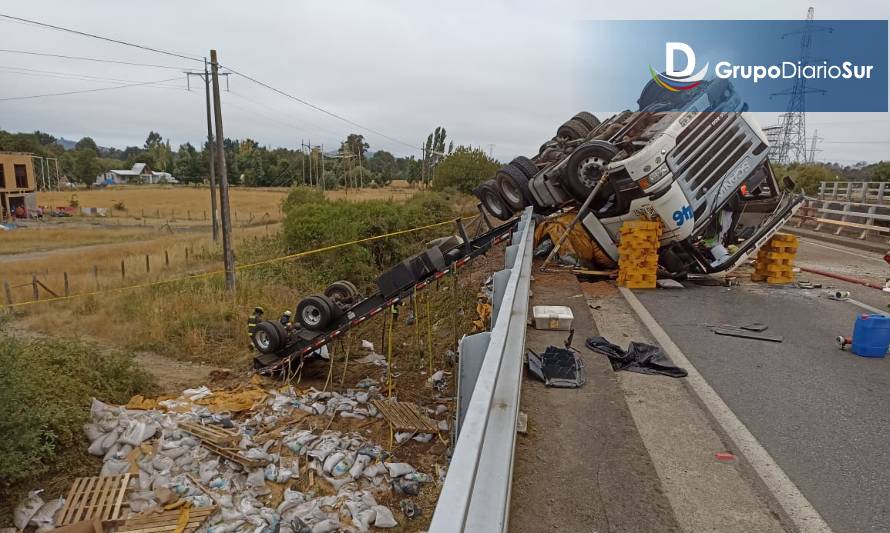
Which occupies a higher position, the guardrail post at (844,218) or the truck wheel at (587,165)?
the truck wheel at (587,165)

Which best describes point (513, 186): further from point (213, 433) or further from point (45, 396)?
point (45, 396)

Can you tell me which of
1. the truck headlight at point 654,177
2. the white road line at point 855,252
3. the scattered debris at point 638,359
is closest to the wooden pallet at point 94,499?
the scattered debris at point 638,359

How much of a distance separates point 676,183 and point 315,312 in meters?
6.20

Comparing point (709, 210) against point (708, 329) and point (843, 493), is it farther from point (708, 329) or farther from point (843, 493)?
point (843, 493)

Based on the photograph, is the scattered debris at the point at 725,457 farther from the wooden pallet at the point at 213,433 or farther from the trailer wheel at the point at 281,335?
the trailer wheel at the point at 281,335

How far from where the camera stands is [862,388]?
474cm

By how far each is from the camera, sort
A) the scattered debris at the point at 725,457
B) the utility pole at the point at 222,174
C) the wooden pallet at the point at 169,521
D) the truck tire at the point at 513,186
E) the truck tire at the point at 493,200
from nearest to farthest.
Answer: the scattered debris at the point at 725,457 → the wooden pallet at the point at 169,521 → the truck tire at the point at 513,186 → the truck tire at the point at 493,200 → the utility pole at the point at 222,174

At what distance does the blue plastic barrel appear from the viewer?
18.1 feet

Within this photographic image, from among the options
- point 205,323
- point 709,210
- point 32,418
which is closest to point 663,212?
point 709,210

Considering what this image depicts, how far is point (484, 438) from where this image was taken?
6.35ft

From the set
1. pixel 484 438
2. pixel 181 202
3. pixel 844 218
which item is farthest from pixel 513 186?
pixel 181 202

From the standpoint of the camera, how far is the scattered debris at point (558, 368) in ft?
13.1

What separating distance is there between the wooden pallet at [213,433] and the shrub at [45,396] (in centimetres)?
118

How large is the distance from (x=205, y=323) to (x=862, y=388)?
42.3 feet
